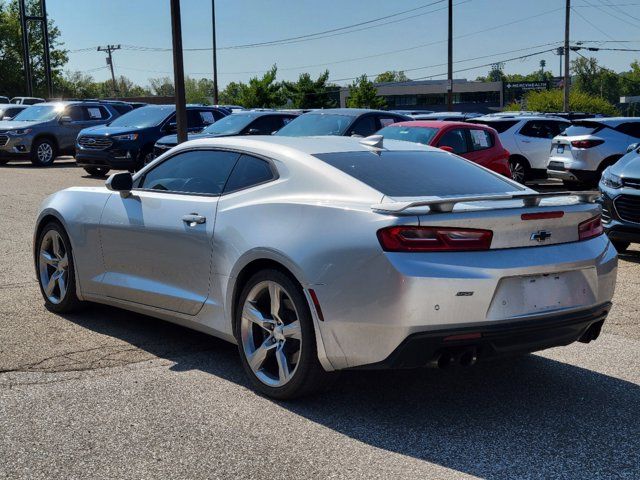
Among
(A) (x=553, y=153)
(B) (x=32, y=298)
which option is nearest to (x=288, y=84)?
(A) (x=553, y=153)

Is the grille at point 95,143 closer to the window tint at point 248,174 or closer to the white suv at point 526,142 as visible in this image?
the white suv at point 526,142

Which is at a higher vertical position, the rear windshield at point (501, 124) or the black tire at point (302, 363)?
the rear windshield at point (501, 124)

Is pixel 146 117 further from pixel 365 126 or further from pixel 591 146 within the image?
pixel 591 146

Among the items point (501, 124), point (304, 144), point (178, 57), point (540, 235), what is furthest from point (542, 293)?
point (501, 124)

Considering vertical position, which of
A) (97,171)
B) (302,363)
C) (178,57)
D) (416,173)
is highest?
(178,57)

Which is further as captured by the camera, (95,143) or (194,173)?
(95,143)

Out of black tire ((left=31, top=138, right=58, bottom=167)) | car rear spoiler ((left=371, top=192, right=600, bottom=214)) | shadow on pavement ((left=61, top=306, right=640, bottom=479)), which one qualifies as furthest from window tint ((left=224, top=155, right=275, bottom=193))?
black tire ((left=31, top=138, right=58, bottom=167))

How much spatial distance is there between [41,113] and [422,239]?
74.3 feet

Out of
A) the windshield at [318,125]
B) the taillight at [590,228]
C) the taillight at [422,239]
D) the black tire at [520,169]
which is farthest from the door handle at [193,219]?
the black tire at [520,169]

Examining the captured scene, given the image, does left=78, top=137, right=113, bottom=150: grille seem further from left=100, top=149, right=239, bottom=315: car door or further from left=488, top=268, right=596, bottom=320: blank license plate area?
left=488, top=268, right=596, bottom=320: blank license plate area

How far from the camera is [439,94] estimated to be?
117m

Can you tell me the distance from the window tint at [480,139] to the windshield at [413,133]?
94cm

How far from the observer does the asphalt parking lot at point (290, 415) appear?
A: 3951 millimetres

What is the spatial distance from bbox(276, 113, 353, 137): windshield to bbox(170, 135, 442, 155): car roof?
978 centimetres
